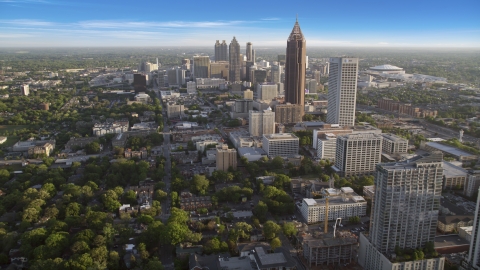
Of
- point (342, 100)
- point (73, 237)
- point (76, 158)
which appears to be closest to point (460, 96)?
point (342, 100)

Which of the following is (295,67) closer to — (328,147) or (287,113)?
(287,113)

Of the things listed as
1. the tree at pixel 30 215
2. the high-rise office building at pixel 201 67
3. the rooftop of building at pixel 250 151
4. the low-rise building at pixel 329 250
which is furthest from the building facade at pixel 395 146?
the high-rise office building at pixel 201 67

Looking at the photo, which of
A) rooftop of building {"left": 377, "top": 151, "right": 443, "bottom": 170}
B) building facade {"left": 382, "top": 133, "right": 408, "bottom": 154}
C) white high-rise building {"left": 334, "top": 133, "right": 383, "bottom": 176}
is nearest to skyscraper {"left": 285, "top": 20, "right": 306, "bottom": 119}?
building facade {"left": 382, "top": 133, "right": 408, "bottom": 154}

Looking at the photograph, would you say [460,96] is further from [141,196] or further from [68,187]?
[68,187]

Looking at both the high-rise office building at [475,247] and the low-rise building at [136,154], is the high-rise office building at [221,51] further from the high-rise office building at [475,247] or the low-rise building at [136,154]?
the high-rise office building at [475,247]

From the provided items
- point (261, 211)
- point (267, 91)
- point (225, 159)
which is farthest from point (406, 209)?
point (267, 91)

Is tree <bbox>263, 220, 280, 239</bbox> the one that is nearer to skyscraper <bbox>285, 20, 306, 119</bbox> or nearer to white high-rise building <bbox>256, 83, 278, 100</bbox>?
skyscraper <bbox>285, 20, 306, 119</bbox>
